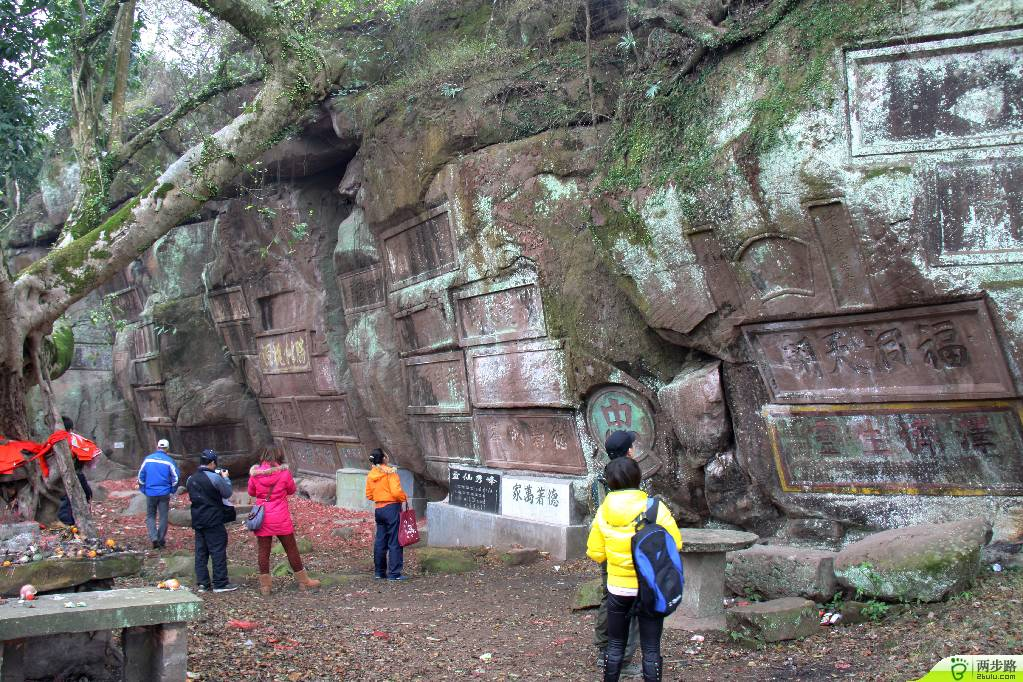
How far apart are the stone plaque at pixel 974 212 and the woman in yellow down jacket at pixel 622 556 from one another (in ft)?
11.9

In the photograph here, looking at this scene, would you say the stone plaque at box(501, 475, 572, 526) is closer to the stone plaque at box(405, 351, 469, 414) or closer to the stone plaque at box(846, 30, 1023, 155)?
the stone plaque at box(405, 351, 469, 414)

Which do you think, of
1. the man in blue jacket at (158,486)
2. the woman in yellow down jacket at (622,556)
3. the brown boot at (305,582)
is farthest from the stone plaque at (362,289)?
the woman in yellow down jacket at (622,556)

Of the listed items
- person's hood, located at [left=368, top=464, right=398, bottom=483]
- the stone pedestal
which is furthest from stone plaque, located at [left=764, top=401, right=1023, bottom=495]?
the stone pedestal

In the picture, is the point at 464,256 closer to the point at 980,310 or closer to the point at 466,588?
the point at 466,588

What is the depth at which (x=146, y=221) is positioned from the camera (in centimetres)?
838

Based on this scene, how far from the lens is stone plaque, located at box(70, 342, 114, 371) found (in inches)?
849

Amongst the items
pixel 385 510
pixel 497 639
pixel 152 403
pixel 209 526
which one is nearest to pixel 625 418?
pixel 385 510

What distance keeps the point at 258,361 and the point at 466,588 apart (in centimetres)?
934

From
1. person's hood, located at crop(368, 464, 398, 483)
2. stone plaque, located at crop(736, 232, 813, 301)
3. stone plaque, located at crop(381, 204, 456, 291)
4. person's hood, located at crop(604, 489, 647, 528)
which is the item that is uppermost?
stone plaque, located at crop(381, 204, 456, 291)

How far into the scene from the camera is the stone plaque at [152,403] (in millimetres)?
18703

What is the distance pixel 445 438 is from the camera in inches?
471

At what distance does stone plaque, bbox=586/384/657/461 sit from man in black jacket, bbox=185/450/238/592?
379 centimetres

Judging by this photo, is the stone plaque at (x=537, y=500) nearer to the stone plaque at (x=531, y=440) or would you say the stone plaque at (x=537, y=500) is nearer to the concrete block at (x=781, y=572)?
the stone plaque at (x=531, y=440)

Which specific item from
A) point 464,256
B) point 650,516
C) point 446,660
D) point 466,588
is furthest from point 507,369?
point 650,516
